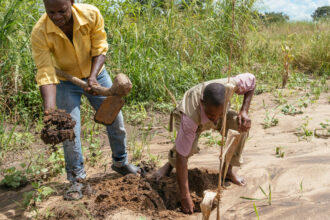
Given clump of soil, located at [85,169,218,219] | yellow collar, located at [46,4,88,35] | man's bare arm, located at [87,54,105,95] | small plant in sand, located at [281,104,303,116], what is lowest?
clump of soil, located at [85,169,218,219]

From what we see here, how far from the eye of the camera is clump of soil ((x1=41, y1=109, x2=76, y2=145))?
80.4 inches

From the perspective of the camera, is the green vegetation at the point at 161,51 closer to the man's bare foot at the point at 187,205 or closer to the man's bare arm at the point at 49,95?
the man's bare arm at the point at 49,95

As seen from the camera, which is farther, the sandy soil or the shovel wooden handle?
the shovel wooden handle

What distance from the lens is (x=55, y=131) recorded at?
205 cm

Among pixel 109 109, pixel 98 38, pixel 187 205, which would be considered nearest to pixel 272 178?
pixel 187 205

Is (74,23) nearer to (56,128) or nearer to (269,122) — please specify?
(56,128)

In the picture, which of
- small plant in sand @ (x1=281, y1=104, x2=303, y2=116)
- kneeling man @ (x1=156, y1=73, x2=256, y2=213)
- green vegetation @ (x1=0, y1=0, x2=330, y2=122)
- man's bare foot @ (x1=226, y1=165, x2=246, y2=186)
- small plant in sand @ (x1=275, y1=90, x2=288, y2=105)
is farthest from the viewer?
small plant in sand @ (x1=275, y1=90, x2=288, y2=105)

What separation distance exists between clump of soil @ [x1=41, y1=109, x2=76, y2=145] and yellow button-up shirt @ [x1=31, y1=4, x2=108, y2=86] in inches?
13.2

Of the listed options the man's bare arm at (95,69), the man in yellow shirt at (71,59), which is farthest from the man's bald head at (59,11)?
the man's bare arm at (95,69)

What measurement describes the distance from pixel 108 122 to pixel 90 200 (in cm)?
65

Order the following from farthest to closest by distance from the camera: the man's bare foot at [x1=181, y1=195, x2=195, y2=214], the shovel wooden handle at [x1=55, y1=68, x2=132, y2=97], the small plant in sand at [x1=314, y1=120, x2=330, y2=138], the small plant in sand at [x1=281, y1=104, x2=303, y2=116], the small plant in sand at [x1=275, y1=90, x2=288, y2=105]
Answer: the small plant in sand at [x1=275, y1=90, x2=288, y2=105] → the small plant in sand at [x1=281, y1=104, x2=303, y2=116] → the small plant in sand at [x1=314, y1=120, x2=330, y2=138] → the man's bare foot at [x1=181, y1=195, x2=195, y2=214] → the shovel wooden handle at [x1=55, y1=68, x2=132, y2=97]

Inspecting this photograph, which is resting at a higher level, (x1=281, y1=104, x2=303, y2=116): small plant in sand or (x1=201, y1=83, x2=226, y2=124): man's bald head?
(x1=201, y1=83, x2=226, y2=124): man's bald head

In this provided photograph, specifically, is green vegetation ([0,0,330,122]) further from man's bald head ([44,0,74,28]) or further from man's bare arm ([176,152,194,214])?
man's bare arm ([176,152,194,214])

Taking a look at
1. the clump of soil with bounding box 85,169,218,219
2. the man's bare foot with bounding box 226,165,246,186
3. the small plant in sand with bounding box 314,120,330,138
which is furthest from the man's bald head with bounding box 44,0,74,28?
the small plant in sand with bounding box 314,120,330,138
